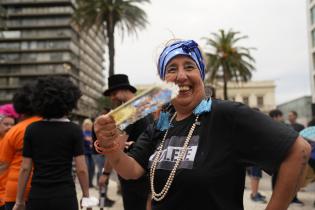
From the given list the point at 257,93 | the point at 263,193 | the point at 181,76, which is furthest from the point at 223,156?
the point at 257,93

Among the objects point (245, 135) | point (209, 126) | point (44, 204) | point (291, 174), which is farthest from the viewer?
point (44, 204)

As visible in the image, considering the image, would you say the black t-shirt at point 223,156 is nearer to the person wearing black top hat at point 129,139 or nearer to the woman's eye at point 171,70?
the woman's eye at point 171,70

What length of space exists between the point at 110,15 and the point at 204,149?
882 inches

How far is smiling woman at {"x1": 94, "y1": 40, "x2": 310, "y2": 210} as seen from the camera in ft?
5.05

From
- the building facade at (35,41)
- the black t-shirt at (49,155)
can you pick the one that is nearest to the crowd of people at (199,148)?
the black t-shirt at (49,155)

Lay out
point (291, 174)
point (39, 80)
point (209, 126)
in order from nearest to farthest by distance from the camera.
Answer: point (291, 174), point (209, 126), point (39, 80)

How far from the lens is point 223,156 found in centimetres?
167

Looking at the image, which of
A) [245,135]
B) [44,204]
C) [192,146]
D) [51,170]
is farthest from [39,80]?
[245,135]

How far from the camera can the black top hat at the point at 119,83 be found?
4.04 meters

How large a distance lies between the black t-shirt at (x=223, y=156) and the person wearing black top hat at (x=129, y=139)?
1522 millimetres

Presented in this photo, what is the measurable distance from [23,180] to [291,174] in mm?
2291

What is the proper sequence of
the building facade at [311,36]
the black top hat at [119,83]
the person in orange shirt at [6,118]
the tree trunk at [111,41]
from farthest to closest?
the building facade at [311,36] < the tree trunk at [111,41] < the black top hat at [119,83] < the person in orange shirt at [6,118]

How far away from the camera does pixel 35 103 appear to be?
3250mm

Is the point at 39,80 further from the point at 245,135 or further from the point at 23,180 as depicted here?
the point at 245,135
